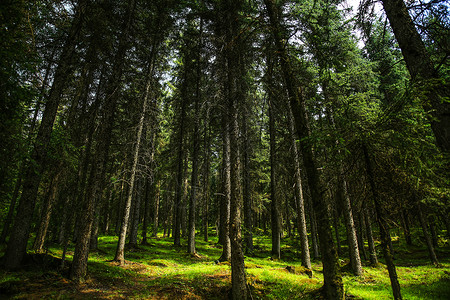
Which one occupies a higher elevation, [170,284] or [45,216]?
[45,216]

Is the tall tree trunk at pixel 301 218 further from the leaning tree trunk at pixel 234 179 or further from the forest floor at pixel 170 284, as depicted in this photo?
the leaning tree trunk at pixel 234 179

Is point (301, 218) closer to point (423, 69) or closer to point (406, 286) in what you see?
point (406, 286)

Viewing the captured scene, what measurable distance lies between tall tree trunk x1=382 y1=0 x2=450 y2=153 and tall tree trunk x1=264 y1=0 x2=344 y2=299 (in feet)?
8.30

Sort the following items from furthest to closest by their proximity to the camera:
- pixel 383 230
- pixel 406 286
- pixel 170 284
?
pixel 406 286 < pixel 170 284 < pixel 383 230

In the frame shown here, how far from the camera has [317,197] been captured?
5.32 m

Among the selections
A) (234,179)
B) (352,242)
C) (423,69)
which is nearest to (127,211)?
(234,179)

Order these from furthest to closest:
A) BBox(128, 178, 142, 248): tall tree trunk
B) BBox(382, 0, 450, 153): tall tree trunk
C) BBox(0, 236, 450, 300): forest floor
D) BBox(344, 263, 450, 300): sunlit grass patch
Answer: BBox(128, 178, 142, 248): tall tree trunk < BBox(344, 263, 450, 300): sunlit grass patch < BBox(0, 236, 450, 300): forest floor < BBox(382, 0, 450, 153): tall tree trunk

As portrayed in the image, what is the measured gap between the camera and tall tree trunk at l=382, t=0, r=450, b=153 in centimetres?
430

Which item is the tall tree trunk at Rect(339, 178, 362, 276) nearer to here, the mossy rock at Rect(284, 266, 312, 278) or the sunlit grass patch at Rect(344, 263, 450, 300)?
the sunlit grass patch at Rect(344, 263, 450, 300)

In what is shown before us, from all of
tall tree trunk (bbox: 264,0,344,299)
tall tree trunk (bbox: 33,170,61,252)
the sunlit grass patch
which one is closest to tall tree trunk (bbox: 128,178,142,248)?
tall tree trunk (bbox: 33,170,61,252)

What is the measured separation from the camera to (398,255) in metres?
20.3

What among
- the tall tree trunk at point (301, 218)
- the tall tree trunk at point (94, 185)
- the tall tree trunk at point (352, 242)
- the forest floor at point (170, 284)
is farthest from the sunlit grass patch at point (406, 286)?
the tall tree trunk at point (94, 185)

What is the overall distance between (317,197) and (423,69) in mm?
3793

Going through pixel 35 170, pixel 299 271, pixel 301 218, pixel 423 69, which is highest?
pixel 423 69
